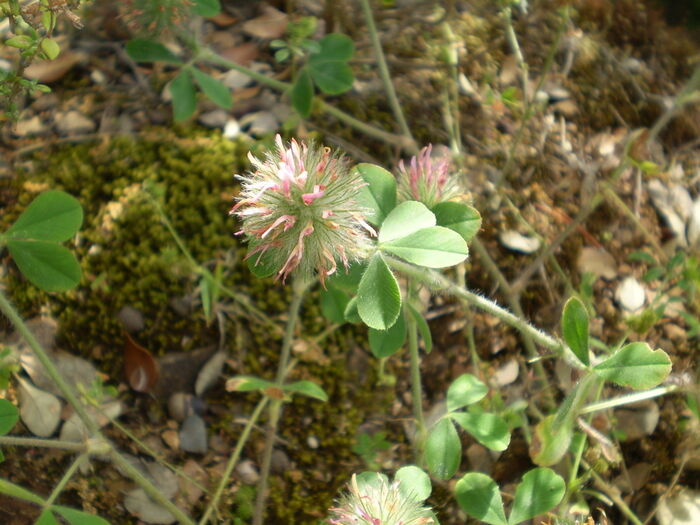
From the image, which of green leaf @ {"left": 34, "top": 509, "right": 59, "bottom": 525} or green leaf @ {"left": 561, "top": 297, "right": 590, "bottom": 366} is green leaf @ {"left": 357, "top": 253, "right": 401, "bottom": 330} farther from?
green leaf @ {"left": 34, "top": 509, "right": 59, "bottom": 525}

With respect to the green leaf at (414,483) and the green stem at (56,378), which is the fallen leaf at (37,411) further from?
the green leaf at (414,483)

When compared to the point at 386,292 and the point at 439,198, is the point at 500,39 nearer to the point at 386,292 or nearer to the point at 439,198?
the point at 439,198

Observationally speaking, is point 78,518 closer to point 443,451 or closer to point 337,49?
point 443,451

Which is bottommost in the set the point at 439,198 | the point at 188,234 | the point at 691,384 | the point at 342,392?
the point at 342,392

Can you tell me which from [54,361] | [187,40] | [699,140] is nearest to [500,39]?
[699,140]

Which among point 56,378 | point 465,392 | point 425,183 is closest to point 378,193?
point 425,183
